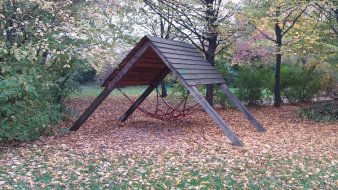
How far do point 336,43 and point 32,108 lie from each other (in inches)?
299

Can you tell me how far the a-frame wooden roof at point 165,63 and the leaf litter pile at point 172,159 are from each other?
3.92 ft

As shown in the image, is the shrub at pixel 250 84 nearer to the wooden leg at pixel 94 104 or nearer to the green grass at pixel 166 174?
the wooden leg at pixel 94 104

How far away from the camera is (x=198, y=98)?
697 cm

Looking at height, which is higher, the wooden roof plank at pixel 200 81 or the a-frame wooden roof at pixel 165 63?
the a-frame wooden roof at pixel 165 63

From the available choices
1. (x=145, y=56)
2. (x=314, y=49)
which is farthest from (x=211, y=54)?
(x=145, y=56)

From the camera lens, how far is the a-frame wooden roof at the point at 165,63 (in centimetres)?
720

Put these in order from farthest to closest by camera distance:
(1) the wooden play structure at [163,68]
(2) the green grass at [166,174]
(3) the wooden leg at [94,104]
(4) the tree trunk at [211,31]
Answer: (4) the tree trunk at [211,31], (3) the wooden leg at [94,104], (1) the wooden play structure at [163,68], (2) the green grass at [166,174]

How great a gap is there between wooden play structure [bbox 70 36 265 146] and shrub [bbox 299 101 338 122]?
9.31ft

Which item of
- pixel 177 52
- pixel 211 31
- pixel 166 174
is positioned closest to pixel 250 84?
pixel 211 31

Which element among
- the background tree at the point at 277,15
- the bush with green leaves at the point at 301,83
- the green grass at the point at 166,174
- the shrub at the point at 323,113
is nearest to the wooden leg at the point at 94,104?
the green grass at the point at 166,174

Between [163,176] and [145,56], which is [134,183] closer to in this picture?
[163,176]

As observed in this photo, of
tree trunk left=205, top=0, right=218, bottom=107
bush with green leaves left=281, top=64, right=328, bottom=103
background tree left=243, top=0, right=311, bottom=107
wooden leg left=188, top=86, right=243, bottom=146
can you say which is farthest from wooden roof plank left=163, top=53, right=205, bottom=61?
bush with green leaves left=281, top=64, right=328, bottom=103

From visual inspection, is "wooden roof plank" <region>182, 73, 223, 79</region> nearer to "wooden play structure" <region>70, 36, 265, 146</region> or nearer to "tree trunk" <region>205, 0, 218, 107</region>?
"wooden play structure" <region>70, 36, 265, 146</region>

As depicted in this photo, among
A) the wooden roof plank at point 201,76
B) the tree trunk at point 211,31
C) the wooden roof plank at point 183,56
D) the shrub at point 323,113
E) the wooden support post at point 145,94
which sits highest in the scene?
the tree trunk at point 211,31
